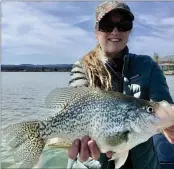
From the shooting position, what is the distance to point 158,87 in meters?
3.12

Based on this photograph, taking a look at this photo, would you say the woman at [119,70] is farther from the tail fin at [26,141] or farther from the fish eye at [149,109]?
the fish eye at [149,109]

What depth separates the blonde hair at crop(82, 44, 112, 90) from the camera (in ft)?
10.4

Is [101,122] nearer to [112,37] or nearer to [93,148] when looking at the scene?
[93,148]

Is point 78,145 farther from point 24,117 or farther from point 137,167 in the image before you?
point 24,117

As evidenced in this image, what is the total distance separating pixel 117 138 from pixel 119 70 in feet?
3.23

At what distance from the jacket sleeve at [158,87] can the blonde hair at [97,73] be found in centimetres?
33

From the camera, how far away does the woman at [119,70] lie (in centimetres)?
309

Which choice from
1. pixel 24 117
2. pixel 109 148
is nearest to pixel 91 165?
pixel 109 148

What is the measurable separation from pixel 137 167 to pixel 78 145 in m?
0.68

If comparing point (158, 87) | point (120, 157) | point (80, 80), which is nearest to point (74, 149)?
point (120, 157)

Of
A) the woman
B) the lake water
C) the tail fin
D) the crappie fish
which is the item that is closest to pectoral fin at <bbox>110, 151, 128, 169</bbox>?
the crappie fish

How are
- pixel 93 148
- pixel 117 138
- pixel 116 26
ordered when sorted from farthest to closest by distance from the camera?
1. pixel 116 26
2. pixel 93 148
3. pixel 117 138

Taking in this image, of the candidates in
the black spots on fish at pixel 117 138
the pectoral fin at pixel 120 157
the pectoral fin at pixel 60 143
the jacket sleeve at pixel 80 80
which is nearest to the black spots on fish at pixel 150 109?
the black spots on fish at pixel 117 138

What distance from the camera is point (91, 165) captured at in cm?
327
